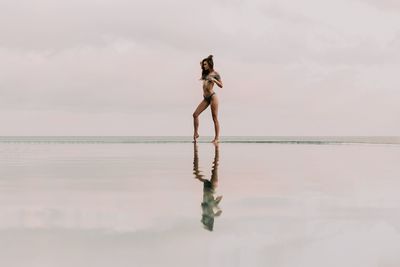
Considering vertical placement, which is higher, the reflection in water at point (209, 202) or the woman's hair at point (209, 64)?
the woman's hair at point (209, 64)

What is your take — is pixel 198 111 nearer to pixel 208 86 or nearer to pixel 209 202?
pixel 208 86

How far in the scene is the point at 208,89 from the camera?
763 inches

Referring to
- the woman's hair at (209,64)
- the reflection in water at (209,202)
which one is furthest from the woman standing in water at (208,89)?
the reflection in water at (209,202)

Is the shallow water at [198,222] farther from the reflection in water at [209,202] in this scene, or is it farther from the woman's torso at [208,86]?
the woman's torso at [208,86]

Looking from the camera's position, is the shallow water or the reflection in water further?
the reflection in water

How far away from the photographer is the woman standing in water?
19.0m

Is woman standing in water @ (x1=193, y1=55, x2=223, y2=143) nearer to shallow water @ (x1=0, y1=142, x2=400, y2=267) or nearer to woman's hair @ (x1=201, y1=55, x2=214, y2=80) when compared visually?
woman's hair @ (x1=201, y1=55, x2=214, y2=80)

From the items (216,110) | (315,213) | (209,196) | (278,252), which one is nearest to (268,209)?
(315,213)

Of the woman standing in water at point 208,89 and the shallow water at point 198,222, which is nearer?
the shallow water at point 198,222

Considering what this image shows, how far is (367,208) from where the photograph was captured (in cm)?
615

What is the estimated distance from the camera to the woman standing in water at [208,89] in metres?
19.0

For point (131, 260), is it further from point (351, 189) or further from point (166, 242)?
point (351, 189)

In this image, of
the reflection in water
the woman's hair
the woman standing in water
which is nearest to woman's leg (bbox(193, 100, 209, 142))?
the woman standing in water

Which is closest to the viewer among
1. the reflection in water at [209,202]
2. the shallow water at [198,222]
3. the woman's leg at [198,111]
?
the shallow water at [198,222]
